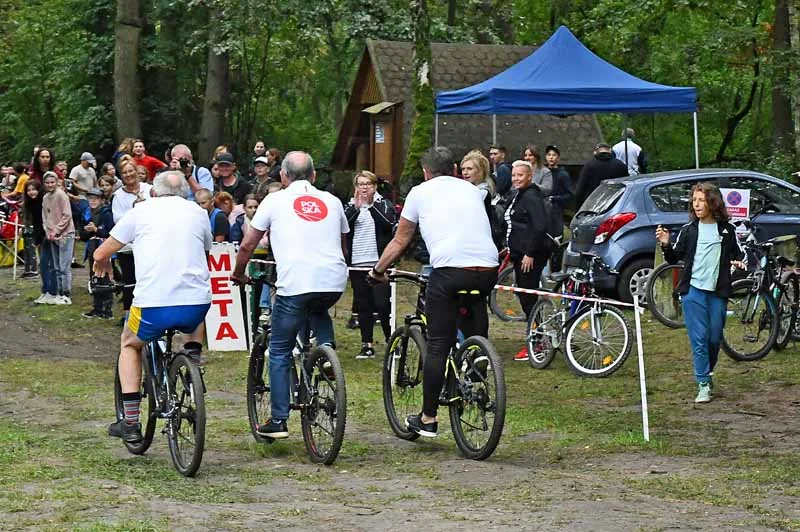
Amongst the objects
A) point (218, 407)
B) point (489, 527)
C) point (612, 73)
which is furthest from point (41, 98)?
point (489, 527)

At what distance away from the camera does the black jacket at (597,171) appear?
2186 cm

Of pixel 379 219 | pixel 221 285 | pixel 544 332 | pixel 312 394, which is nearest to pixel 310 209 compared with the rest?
pixel 312 394

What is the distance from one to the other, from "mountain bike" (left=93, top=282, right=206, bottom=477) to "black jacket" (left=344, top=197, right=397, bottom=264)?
5968 millimetres

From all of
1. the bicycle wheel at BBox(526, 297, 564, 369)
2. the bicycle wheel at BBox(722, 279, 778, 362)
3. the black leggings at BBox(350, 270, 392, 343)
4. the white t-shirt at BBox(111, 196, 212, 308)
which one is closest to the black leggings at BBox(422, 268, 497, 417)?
the white t-shirt at BBox(111, 196, 212, 308)

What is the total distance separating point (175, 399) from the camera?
952 cm

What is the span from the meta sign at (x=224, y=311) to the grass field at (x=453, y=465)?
1446 mm

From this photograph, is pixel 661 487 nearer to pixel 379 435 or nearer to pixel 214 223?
pixel 379 435

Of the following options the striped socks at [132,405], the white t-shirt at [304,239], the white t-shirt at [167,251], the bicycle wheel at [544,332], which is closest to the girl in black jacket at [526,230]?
the bicycle wheel at [544,332]

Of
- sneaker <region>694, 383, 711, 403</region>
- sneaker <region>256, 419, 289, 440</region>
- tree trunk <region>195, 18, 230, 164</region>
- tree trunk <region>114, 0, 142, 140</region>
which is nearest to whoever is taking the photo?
sneaker <region>256, 419, 289, 440</region>

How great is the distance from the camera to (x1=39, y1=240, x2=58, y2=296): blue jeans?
20.6 meters

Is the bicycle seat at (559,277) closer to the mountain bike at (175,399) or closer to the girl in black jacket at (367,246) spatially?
the girl in black jacket at (367,246)

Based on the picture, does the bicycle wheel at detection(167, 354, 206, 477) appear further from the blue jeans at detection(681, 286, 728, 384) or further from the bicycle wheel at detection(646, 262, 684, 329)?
the bicycle wheel at detection(646, 262, 684, 329)

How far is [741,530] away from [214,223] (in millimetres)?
10798

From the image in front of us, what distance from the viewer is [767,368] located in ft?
45.7
